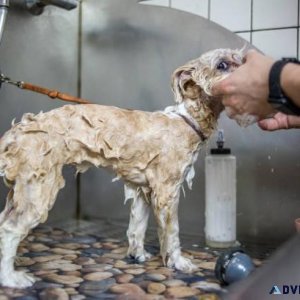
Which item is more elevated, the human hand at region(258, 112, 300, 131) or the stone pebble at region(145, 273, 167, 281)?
the human hand at region(258, 112, 300, 131)

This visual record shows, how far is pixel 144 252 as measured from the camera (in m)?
0.94

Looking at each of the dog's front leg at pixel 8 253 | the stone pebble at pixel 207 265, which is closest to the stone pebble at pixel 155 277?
the stone pebble at pixel 207 265

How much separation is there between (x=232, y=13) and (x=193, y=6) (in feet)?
0.37

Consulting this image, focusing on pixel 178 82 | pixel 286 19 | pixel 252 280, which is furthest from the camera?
pixel 286 19

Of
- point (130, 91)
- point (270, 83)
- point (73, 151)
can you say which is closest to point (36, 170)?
point (73, 151)

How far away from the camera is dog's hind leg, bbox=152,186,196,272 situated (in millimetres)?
843

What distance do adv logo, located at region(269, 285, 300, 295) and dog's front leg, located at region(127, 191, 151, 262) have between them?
1.59 feet

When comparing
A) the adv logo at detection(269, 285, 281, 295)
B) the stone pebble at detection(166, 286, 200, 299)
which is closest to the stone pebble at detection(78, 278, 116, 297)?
the stone pebble at detection(166, 286, 200, 299)

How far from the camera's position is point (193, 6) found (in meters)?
1.19

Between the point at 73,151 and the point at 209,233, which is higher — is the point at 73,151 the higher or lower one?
the higher one

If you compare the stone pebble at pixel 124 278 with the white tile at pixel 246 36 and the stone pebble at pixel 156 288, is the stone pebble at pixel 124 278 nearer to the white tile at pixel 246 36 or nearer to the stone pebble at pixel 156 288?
the stone pebble at pixel 156 288

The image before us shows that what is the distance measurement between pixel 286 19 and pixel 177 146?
472mm

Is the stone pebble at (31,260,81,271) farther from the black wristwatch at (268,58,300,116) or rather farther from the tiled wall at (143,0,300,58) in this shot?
the tiled wall at (143,0,300,58)

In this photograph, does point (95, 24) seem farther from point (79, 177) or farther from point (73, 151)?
point (73, 151)
